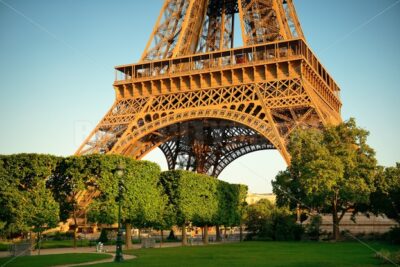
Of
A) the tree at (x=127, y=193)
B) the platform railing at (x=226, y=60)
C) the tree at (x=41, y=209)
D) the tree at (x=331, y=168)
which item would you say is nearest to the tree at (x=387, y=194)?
the tree at (x=331, y=168)

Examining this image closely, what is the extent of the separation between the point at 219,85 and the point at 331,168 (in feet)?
39.6

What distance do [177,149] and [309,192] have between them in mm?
23168

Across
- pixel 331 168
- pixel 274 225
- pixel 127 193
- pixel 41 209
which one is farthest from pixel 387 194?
pixel 41 209

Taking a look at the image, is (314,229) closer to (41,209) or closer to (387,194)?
(387,194)

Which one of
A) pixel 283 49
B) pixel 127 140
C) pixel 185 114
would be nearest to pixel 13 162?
pixel 127 140

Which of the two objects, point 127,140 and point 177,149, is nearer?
point 127,140

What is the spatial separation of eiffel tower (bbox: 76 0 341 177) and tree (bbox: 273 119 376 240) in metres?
1.58

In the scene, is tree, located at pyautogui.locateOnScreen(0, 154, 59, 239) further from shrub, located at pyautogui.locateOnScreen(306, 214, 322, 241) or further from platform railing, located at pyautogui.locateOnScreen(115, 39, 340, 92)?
shrub, located at pyautogui.locateOnScreen(306, 214, 322, 241)

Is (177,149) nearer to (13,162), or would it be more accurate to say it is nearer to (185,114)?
(185,114)

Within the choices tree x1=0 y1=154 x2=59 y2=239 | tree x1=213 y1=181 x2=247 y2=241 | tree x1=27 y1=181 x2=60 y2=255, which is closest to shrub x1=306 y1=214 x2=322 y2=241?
Result: tree x1=213 y1=181 x2=247 y2=241

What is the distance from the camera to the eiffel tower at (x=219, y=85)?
126ft

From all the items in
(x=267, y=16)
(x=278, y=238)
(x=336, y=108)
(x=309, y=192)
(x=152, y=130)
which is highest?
(x=267, y=16)

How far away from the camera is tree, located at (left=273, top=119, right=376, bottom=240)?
119 ft

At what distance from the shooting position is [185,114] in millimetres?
40750
